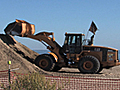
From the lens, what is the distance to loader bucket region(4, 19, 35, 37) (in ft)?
65.5

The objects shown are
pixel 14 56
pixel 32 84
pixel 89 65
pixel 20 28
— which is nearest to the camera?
pixel 32 84

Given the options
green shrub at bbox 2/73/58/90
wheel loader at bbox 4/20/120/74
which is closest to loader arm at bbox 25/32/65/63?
wheel loader at bbox 4/20/120/74

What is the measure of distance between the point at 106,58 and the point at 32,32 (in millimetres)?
6766

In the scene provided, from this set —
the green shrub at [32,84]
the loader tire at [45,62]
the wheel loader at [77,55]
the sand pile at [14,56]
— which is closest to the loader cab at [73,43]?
the wheel loader at [77,55]

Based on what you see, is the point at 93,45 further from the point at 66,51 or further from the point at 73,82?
the point at 73,82

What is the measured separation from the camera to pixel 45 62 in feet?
62.3

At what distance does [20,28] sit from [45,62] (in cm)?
370

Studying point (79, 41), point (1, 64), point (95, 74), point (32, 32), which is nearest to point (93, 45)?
point (79, 41)

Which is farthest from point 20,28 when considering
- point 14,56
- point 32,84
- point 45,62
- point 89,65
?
point 32,84

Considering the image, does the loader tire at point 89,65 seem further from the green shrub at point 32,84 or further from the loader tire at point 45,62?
the green shrub at point 32,84

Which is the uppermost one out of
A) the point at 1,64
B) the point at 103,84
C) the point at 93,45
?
the point at 93,45

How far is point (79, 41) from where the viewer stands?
18719 mm

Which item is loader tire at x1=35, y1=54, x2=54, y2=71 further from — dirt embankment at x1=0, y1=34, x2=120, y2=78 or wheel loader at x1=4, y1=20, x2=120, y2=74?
dirt embankment at x1=0, y1=34, x2=120, y2=78

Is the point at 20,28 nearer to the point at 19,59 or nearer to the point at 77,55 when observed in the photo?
the point at 19,59
